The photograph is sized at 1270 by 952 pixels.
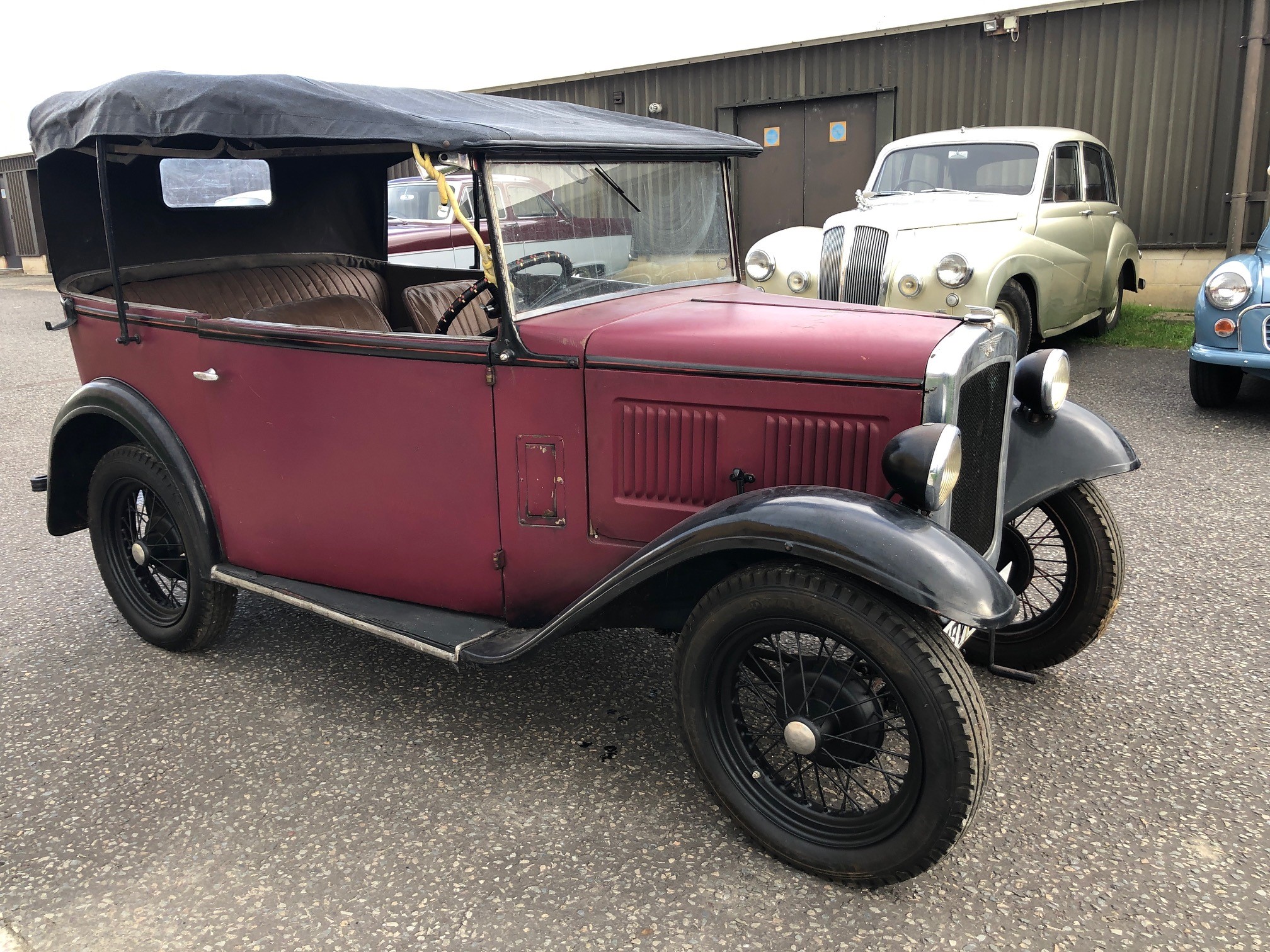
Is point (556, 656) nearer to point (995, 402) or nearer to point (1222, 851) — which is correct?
point (995, 402)

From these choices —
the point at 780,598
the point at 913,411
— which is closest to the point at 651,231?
the point at 913,411

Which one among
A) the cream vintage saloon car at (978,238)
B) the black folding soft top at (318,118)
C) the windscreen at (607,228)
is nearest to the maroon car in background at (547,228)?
the windscreen at (607,228)

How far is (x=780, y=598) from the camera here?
2133 mm

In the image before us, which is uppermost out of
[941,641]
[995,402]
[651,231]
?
[651,231]

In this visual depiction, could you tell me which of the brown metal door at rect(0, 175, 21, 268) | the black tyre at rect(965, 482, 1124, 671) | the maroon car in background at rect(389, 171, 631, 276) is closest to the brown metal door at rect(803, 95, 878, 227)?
the black tyre at rect(965, 482, 1124, 671)

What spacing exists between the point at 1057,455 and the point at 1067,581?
0.40 meters

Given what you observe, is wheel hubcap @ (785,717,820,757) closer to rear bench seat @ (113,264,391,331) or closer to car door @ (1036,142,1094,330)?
rear bench seat @ (113,264,391,331)

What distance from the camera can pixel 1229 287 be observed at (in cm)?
576

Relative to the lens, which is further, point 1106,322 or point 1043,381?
point 1106,322

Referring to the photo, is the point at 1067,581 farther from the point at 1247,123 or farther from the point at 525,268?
the point at 1247,123

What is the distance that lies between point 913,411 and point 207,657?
2.60m

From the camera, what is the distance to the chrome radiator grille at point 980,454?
2.52 metres

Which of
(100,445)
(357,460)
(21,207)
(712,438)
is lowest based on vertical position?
(100,445)

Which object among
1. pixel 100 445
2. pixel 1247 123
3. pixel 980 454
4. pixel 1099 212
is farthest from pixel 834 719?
pixel 1247 123
